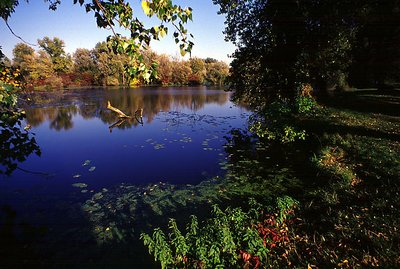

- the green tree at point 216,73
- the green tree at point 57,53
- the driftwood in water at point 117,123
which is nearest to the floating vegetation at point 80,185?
the driftwood in water at point 117,123

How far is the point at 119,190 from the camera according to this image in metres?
10.1

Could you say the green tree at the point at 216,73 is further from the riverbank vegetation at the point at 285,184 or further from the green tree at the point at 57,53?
the riverbank vegetation at the point at 285,184

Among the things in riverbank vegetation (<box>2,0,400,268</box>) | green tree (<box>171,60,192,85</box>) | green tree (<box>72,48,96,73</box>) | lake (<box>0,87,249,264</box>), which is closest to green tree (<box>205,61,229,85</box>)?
green tree (<box>171,60,192,85</box>)

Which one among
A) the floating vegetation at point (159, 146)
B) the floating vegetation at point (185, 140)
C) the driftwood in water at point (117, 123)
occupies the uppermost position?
the driftwood in water at point (117, 123)

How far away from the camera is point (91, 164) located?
13.1 metres

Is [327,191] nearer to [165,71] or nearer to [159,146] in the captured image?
[159,146]

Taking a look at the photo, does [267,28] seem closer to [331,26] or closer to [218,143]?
[331,26]

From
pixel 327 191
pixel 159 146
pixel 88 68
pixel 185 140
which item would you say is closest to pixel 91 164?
pixel 159 146

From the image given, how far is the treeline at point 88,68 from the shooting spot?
69125 mm

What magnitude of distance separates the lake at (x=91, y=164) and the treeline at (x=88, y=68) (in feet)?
162

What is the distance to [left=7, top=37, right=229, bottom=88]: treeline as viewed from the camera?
227 ft

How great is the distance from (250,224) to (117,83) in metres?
88.2

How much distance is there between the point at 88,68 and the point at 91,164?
85939mm


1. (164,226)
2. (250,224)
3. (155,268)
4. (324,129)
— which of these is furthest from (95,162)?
(324,129)
